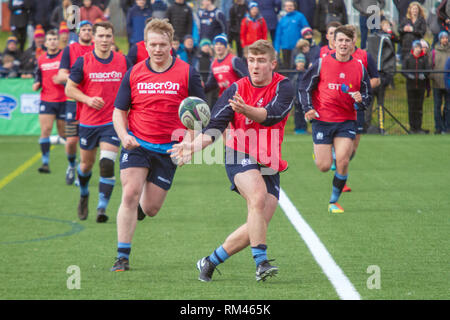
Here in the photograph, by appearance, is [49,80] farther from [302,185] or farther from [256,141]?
[256,141]

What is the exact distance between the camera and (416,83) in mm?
20250

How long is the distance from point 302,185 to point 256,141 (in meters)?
6.50

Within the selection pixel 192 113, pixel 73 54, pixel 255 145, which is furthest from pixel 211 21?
pixel 192 113

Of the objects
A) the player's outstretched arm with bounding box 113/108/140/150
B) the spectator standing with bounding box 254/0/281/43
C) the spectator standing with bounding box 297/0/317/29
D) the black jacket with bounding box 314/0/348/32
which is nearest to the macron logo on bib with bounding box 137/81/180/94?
the player's outstretched arm with bounding box 113/108/140/150

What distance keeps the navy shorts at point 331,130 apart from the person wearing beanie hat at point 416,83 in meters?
9.52

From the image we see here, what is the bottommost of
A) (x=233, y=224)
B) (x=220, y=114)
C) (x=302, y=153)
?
(x=302, y=153)

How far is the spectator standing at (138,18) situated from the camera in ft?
68.9

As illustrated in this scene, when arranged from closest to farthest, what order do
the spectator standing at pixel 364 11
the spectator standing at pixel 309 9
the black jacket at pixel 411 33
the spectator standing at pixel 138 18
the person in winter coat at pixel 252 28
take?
the spectator standing at pixel 364 11 < the black jacket at pixel 411 33 < the spectator standing at pixel 138 18 < the person in winter coat at pixel 252 28 < the spectator standing at pixel 309 9

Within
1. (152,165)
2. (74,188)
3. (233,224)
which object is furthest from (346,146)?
(74,188)

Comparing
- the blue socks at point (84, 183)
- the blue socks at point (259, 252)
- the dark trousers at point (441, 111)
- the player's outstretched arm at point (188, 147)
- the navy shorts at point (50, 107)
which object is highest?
the player's outstretched arm at point (188, 147)

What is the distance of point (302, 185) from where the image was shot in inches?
531

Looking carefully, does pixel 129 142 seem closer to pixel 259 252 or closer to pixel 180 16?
pixel 259 252

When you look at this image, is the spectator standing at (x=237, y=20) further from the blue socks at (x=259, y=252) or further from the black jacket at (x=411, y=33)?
the blue socks at (x=259, y=252)

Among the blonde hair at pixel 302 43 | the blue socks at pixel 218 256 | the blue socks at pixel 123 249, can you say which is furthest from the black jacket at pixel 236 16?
the blue socks at pixel 218 256
